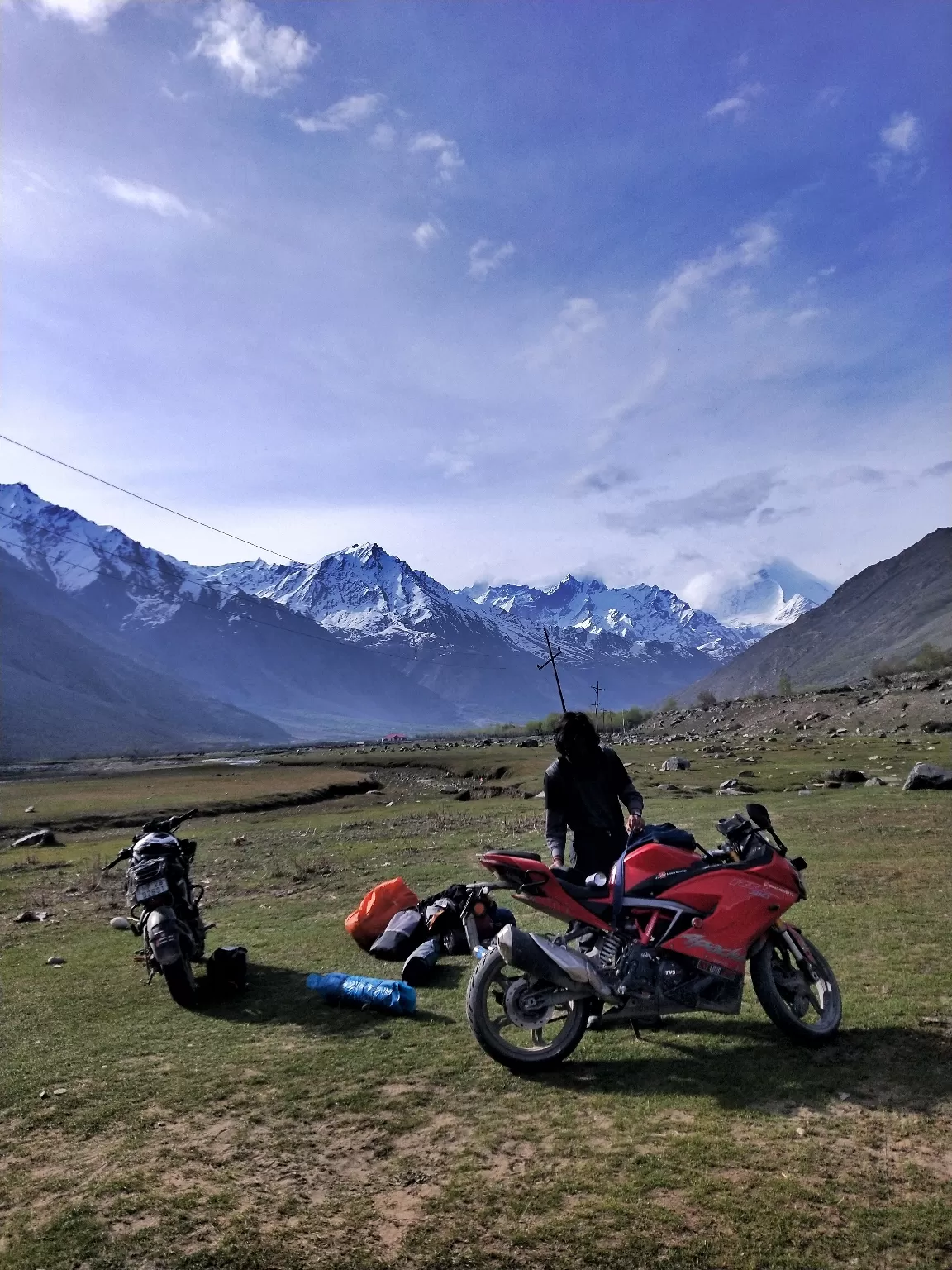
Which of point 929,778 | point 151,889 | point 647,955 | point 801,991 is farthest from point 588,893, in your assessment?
point 929,778

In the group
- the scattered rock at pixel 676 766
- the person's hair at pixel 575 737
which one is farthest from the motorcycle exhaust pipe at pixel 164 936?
the scattered rock at pixel 676 766

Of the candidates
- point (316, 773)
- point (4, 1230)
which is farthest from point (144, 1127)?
point (316, 773)

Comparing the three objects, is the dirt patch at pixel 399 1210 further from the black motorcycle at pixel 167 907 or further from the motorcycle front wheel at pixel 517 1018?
the black motorcycle at pixel 167 907

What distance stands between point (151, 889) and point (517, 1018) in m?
4.37

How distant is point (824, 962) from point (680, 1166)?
8.25 feet

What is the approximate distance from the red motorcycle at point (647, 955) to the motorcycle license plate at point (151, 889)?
155 inches

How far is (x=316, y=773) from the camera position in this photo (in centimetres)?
5944

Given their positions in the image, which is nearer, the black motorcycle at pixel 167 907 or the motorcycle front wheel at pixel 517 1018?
the motorcycle front wheel at pixel 517 1018

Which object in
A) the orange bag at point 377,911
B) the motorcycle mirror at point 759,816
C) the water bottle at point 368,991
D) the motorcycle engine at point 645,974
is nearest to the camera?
the motorcycle engine at point 645,974

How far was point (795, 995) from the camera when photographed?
6.07 metres

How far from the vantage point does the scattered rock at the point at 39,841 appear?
85.0 ft

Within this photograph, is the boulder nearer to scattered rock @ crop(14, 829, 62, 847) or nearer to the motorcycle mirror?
the motorcycle mirror

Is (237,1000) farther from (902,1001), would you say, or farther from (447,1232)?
(902,1001)

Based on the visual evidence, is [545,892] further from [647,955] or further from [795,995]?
[795,995]
